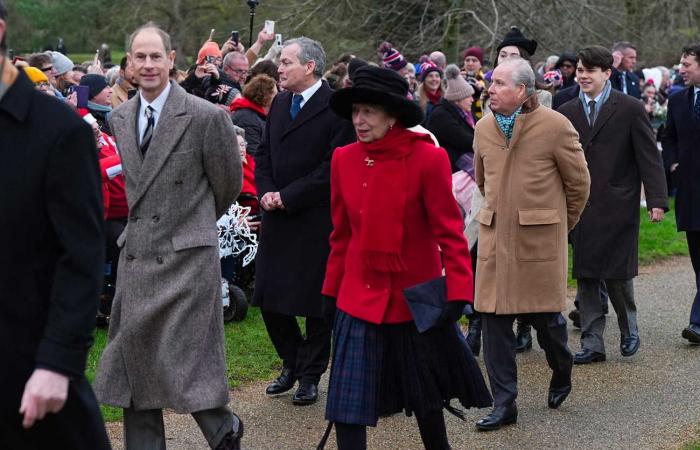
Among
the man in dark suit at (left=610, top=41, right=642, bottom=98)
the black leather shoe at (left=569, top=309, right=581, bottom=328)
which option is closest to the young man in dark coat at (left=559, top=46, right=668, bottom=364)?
the black leather shoe at (left=569, top=309, right=581, bottom=328)

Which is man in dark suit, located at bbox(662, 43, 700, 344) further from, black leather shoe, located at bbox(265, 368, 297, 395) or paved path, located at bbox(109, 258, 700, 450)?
black leather shoe, located at bbox(265, 368, 297, 395)

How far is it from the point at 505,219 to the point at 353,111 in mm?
1738

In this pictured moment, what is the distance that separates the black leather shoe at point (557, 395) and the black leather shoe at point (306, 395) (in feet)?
4.56

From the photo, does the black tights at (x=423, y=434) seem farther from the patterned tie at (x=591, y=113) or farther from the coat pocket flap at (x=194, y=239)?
the patterned tie at (x=591, y=113)

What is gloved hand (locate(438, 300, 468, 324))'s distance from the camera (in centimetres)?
524

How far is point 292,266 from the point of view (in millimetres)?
7074

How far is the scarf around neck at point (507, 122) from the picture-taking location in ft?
22.5

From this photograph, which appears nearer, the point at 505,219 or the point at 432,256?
the point at 432,256

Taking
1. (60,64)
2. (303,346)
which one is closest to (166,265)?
(303,346)

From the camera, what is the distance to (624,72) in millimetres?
15258

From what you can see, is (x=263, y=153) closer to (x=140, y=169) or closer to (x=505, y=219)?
(x=505, y=219)

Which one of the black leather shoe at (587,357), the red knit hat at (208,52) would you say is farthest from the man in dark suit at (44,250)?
the red knit hat at (208,52)

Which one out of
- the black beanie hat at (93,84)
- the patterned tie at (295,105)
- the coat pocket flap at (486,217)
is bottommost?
the coat pocket flap at (486,217)

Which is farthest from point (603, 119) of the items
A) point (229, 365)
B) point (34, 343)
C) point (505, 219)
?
point (34, 343)
